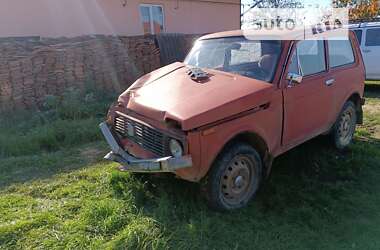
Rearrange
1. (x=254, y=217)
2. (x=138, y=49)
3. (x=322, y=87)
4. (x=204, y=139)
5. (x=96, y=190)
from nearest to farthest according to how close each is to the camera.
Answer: (x=204, y=139)
(x=254, y=217)
(x=96, y=190)
(x=322, y=87)
(x=138, y=49)

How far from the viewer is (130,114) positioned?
3.42 metres

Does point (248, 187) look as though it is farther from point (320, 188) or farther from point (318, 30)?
point (318, 30)

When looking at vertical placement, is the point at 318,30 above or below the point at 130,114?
above

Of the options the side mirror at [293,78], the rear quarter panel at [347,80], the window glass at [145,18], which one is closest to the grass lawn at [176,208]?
the rear quarter panel at [347,80]

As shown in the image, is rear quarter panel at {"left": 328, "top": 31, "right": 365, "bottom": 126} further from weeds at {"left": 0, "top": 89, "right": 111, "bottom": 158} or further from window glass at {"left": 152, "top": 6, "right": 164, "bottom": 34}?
window glass at {"left": 152, "top": 6, "right": 164, "bottom": 34}

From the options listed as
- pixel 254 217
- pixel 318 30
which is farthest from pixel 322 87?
pixel 254 217

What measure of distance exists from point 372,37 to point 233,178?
28.0 ft

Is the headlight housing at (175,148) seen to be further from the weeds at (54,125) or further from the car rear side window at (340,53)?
the weeds at (54,125)

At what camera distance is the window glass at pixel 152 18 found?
1128cm

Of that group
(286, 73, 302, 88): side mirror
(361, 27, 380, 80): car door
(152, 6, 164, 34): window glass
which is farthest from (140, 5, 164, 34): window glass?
(286, 73, 302, 88): side mirror

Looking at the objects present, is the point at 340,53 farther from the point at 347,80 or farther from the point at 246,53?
the point at 246,53

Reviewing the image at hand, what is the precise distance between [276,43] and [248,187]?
5.37 feet

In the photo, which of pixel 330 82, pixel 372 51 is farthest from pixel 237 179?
pixel 372 51

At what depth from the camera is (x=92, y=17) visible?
10047 mm
